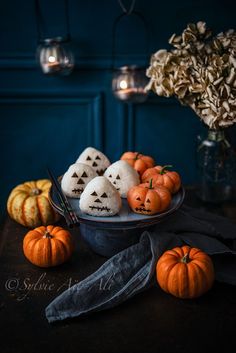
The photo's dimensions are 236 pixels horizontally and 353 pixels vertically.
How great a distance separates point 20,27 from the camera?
2.00 m

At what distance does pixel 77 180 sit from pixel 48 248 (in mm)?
201

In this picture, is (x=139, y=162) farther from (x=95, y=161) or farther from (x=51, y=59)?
(x=51, y=59)

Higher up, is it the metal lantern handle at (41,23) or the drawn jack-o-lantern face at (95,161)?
the metal lantern handle at (41,23)

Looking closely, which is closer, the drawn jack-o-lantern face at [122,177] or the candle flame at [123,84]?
the drawn jack-o-lantern face at [122,177]

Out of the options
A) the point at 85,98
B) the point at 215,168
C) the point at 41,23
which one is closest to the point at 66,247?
the point at 215,168

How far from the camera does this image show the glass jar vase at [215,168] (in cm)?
153

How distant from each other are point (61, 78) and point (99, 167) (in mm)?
848

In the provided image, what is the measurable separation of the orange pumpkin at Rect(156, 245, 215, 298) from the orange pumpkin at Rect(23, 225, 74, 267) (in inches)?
10.0

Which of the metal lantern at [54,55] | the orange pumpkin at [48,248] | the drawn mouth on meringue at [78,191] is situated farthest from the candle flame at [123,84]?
the orange pumpkin at [48,248]

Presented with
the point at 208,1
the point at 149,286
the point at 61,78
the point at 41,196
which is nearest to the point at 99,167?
the point at 41,196

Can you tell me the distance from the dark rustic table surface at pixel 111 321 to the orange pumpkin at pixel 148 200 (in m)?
0.19

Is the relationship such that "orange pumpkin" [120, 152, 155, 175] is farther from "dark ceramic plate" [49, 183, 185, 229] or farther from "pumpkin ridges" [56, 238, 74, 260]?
"pumpkin ridges" [56, 238, 74, 260]

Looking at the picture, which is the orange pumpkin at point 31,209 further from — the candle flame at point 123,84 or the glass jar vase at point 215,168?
the candle flame at point 123,84

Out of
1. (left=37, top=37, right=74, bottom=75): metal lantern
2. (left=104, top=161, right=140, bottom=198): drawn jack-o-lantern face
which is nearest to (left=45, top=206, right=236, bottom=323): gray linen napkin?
(left=104, top=161, right=140, bottom=198): drawn jack-o-lantern face
